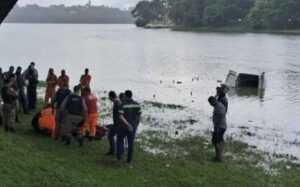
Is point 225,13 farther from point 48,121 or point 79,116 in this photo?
point 79,116

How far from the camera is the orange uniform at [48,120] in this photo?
50.9 ft

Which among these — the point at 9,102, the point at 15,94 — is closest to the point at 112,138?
the point at 15,94

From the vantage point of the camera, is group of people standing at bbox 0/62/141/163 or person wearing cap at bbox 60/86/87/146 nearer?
group of people standing at bbox 0/62/141/163

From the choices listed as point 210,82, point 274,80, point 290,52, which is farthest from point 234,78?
point 290,52

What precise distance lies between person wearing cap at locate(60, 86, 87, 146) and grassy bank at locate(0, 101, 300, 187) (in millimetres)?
487

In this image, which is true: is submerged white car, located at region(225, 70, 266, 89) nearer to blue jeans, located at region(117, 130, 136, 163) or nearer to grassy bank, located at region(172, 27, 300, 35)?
blue jeans, located at region(117, 130, 136, 163)

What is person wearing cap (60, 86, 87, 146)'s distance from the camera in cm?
1400

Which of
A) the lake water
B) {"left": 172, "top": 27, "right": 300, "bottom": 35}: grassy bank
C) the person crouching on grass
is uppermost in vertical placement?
{"left": 172, "top": 27, "right": 300, "bottom": 35}: grassy bank

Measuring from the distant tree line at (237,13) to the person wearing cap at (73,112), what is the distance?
134 metres

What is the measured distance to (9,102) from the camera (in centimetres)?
1526

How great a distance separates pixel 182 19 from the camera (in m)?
184

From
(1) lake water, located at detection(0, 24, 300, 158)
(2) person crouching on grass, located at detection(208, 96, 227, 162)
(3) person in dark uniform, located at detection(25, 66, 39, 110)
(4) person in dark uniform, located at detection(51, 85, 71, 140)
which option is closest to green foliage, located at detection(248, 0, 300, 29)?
(1) lake water, located at detection(0, 24, 300, 158)

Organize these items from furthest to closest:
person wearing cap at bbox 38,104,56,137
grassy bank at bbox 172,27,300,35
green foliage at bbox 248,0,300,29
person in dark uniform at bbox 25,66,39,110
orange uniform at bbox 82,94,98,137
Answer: green foliage at bbox 248,0,300,29
grassy bank at bbox 172,27,300,35
person in dark uniform at bbox 25,66,39,110
person wearing cap at bbox 38,104,56,137
orange uniform at bbox 82,94,98,137

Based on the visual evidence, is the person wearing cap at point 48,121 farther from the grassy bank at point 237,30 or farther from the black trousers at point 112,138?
the grassy bank at point 237,30
